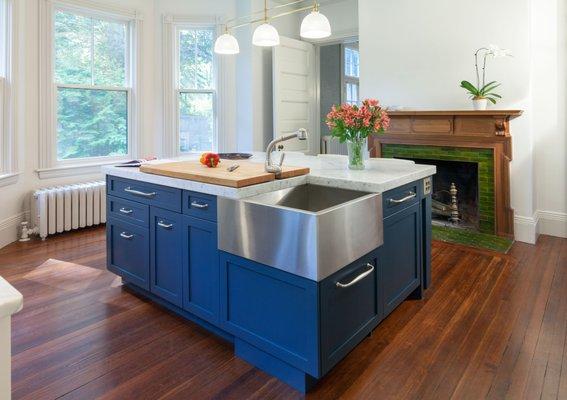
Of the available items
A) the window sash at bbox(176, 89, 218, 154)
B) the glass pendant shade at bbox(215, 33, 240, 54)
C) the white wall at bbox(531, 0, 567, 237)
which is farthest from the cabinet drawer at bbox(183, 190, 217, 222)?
the white wall at bbox(531, 0, 567, 237)

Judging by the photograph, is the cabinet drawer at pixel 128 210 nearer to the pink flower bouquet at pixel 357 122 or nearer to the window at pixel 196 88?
the pink flower bouquet at pixel 357 122

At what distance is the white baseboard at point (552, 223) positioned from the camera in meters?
4.27

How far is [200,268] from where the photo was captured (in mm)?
Answer: 2248

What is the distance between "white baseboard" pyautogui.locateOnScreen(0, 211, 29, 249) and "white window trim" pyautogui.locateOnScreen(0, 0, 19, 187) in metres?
0.37

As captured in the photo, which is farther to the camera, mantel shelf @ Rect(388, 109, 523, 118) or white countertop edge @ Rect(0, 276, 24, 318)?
mantel shelf @ Rect(388, 109, 523, 118)

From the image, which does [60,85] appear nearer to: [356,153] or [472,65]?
[356,153]

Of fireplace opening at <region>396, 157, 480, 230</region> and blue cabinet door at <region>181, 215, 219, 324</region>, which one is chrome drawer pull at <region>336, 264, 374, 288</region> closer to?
blue cabinet door at <region>181, 215, 219, 324</region>

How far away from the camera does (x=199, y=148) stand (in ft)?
18.1

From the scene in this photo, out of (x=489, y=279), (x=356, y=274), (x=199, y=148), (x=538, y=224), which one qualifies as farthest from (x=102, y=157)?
(x=538, y=224)

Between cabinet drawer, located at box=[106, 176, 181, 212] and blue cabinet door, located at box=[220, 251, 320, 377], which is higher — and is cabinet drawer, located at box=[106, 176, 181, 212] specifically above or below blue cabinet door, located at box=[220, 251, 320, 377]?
above

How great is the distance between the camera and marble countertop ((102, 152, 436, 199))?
211 centimetres

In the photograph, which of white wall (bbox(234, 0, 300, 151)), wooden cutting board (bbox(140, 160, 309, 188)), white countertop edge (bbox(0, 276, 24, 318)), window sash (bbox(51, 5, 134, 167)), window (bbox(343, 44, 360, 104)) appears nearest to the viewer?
white countertop edge (bbox(0, 276, 24, 318))

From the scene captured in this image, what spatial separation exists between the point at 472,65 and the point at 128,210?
12.2 ft

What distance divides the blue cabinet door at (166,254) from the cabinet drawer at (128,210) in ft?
0.28
